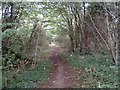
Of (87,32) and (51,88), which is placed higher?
(87,32)

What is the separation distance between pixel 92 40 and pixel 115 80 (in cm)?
994

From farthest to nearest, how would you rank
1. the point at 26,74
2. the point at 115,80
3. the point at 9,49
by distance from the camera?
the point at 26,74, the point at 9,49, the point at 115,80

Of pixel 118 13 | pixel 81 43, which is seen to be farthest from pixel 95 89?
pixel 81 43

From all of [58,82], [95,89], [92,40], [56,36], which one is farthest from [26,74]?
[56,36]

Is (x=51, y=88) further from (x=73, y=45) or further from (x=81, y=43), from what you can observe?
(x=73, y=45)

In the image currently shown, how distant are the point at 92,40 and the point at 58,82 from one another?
9055mm

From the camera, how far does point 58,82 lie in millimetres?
10617

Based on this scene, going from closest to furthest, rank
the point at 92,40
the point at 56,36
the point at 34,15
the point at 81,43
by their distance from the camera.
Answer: the point at 34,15, the point at 92,40, the point at 81,43, the point at 56,36

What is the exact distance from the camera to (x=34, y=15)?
48.8 ft

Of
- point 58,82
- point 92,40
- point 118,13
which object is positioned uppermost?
point 118,13

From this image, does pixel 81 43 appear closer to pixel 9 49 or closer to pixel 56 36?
pixel 56 36

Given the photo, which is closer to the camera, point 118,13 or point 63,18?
point 118,13

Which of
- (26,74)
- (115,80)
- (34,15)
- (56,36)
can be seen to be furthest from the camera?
(56,36)

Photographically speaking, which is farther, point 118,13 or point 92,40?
point 92,40
